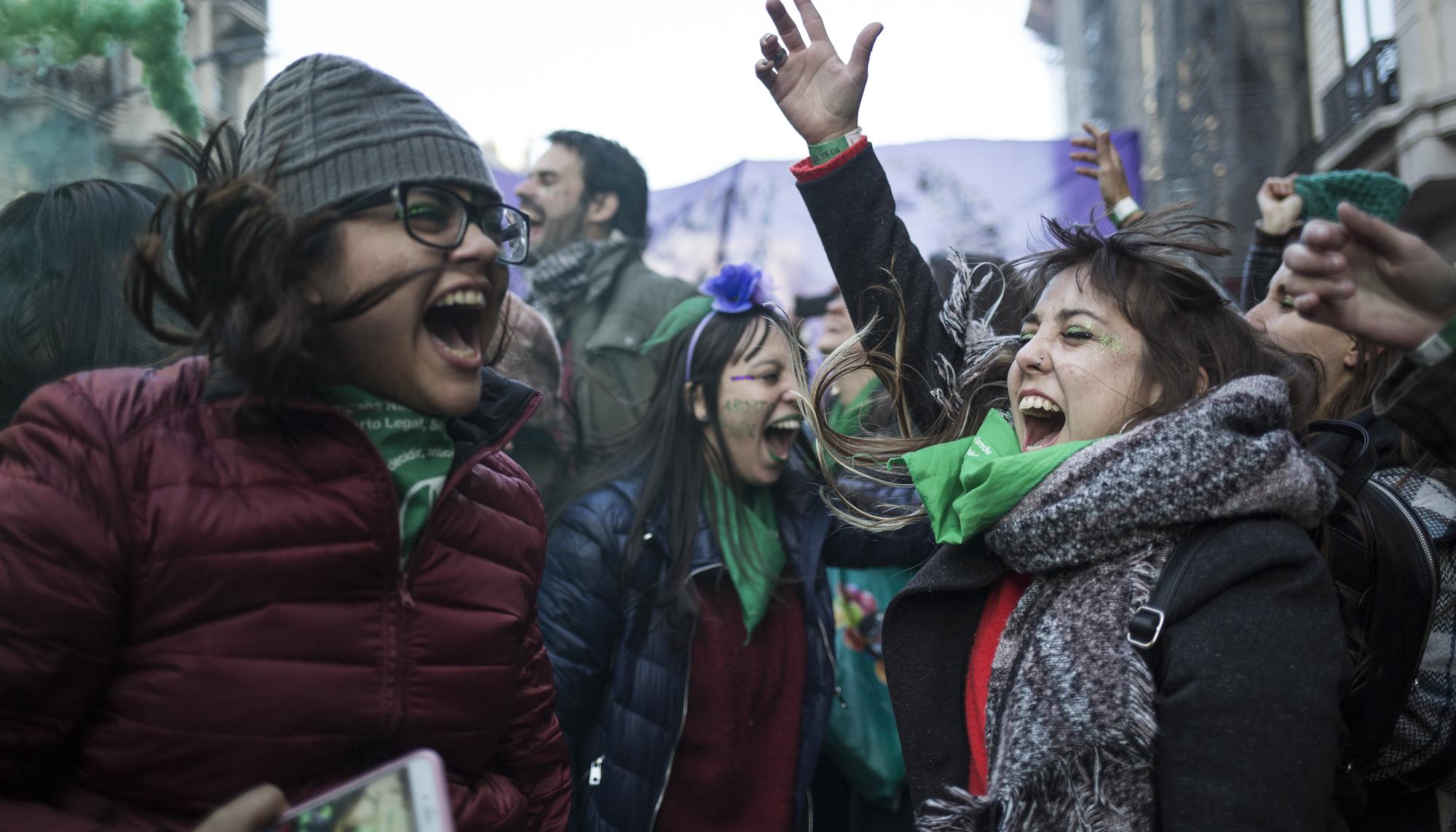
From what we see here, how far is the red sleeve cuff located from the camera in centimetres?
210

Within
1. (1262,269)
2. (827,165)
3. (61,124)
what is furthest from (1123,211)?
(61,124)

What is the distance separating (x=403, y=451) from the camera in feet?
5.30

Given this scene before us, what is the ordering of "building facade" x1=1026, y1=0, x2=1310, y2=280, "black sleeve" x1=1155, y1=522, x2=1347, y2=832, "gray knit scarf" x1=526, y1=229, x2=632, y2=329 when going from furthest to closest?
"building facade" x1=1026, y1=0, x2=1310, y2=280, "gray knit scarf" x1=526, y1=229, x2=632, y2=329, "black sleeve" x1=1155, y1=522, x2=1347, y2=832

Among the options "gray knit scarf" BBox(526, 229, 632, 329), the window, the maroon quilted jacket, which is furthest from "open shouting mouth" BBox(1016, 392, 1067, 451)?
the window

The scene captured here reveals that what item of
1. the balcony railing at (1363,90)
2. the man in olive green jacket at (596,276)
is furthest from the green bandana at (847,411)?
the balcony railing at (1363,90)

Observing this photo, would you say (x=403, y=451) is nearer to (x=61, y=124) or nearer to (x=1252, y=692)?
(x=1252, y=692)

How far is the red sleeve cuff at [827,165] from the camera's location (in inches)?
82.7

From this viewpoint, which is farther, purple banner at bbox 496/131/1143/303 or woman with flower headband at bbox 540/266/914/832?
purple banner at bbox 496/131/1143/303

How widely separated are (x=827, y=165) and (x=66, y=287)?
144cm

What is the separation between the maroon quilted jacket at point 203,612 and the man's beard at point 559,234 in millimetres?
3311

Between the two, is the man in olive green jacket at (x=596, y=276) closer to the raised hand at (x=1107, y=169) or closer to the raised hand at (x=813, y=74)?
the raised hand at (x=1107, y=169)

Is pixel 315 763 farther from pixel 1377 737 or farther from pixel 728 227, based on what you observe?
pixel 728 227

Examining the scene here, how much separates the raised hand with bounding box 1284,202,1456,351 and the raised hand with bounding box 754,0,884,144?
0.90 meters

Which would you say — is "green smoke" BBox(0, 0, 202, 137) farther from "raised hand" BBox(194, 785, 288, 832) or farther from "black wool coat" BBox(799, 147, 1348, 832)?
"black wool coat" BBox(799, 147, 1348, 832)
